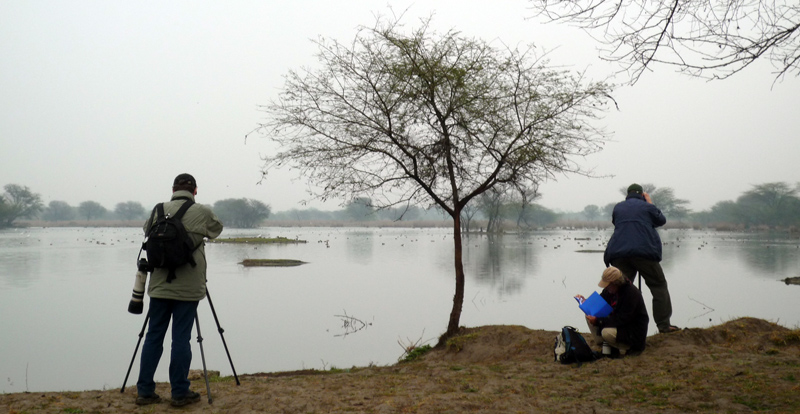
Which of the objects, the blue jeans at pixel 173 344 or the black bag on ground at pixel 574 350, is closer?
the blue jeans at pixel 173 344

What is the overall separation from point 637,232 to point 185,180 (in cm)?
528

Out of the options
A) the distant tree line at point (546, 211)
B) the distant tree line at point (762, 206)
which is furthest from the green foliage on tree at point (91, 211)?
the distant tree line at point (762, 206)

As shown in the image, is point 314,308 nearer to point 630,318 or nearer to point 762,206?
point 630,318

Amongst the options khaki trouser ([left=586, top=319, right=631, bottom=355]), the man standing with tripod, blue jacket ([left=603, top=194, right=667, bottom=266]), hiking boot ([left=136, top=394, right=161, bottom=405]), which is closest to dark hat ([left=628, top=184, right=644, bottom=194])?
blue jacket ([left=603, top=194, right=667, bottom=266])

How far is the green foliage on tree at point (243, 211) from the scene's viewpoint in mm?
102375

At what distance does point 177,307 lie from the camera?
15.8 feet

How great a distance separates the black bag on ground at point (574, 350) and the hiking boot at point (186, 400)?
12.8ft

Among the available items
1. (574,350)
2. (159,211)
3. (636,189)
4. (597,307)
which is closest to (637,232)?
(636,189)

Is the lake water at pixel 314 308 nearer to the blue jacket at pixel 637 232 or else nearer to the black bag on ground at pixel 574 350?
the black bag on ground at pixel 574 350

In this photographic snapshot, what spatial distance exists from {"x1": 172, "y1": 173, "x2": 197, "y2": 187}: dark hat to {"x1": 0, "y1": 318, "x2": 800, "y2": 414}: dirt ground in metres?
2.03

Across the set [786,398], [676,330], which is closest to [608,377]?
[786,398]

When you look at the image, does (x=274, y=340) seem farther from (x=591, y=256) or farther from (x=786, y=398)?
(x=591, y=256)

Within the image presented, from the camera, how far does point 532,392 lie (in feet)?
16.1

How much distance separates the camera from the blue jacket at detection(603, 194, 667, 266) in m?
6.62
